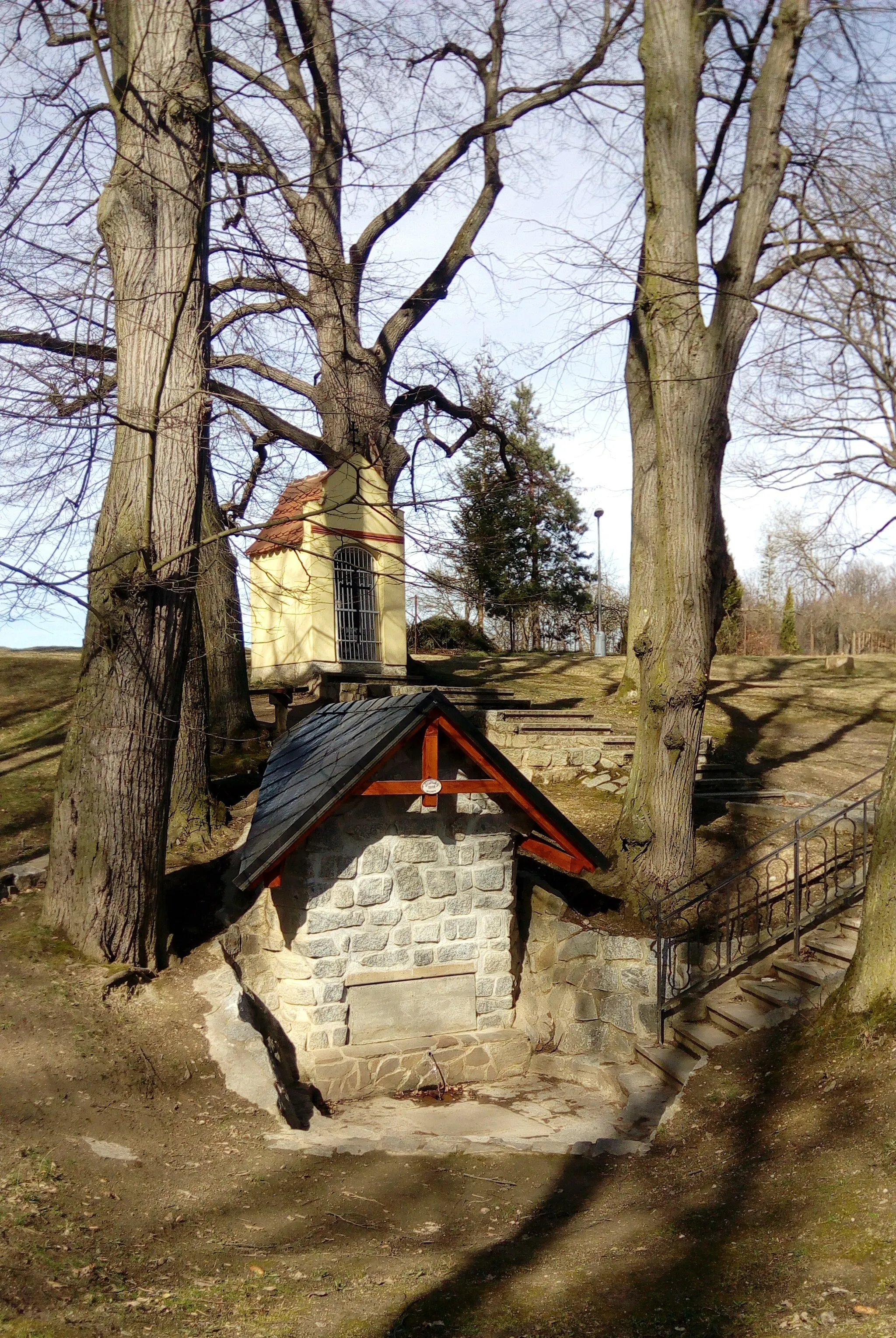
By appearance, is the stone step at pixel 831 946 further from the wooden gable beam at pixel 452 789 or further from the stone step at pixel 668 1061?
the wooden gable beam at pixel 452 789

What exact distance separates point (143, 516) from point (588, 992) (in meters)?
5.23

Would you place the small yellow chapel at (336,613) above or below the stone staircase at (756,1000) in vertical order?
above

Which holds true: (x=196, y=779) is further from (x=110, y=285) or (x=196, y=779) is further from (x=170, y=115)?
(x=170, y=115)

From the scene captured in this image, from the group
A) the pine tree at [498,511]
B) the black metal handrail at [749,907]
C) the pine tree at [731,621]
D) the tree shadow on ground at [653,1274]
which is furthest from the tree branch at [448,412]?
the pine tree at [731,621]

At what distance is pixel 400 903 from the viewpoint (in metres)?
8.35

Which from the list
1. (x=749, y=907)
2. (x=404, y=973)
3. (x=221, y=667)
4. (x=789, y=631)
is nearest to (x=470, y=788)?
(x=404, y=973)

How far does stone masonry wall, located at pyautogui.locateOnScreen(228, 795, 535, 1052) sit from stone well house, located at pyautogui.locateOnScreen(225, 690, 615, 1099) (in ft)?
0.04

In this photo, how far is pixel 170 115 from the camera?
7.59 m

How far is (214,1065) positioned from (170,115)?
670 centimetres

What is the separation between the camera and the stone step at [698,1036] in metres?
7.95

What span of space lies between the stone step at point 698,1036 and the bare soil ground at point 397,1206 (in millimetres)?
197

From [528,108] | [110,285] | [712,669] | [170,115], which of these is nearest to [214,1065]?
[110,285]

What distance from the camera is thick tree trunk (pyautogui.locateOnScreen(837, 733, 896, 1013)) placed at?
20.0ft

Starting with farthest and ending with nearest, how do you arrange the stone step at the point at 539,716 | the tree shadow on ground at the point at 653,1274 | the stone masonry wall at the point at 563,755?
the stone step at the point at 539,716
the stone masonry wall at the point at 563,755
the tree shadow on ground at the point at 653,1274
